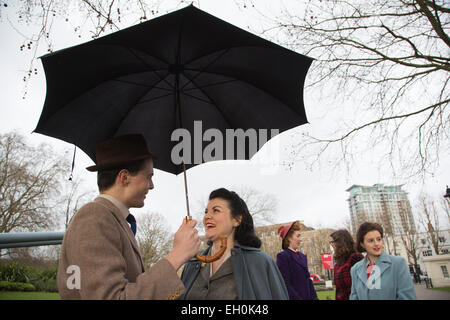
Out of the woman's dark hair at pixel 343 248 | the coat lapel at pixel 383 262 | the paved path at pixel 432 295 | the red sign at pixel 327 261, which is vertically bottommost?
the paved path at pixel 432 295

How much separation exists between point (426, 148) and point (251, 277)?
7.51 metres

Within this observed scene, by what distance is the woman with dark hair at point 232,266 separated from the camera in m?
2.42

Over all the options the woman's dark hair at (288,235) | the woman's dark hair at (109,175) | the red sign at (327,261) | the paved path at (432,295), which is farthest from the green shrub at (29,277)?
the paved path at (432,295)

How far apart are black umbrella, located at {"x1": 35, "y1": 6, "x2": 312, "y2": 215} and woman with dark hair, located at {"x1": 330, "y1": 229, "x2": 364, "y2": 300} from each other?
9.41ft

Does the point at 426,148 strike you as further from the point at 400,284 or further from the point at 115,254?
the point at 115,254

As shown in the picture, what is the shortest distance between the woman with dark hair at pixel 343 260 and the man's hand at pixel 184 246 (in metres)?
4.07

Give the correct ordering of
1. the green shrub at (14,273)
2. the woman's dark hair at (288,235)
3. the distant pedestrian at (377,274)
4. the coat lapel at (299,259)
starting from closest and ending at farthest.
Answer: the distant pedestrian at (377,274)
the coat lapel at (299,259)
the woman's dark hair at (288,235)
the green shrub at (14,273)

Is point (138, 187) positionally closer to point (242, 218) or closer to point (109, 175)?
point (109, 175)

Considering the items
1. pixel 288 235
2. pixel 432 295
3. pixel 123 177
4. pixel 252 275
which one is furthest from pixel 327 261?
pixel 123 177

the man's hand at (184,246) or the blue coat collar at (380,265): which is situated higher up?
the man's hand at (184,246)

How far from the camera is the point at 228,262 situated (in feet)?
8.66

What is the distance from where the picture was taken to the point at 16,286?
32.2ft

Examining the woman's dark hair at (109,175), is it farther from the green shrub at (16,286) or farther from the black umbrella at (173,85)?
the green shrub at (16,286)
